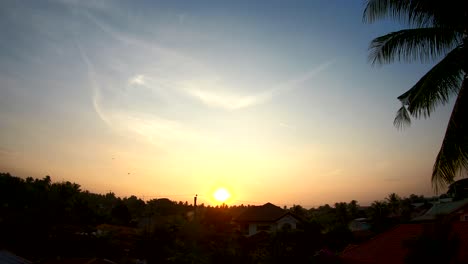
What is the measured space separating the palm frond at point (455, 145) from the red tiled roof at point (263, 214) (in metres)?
35.8

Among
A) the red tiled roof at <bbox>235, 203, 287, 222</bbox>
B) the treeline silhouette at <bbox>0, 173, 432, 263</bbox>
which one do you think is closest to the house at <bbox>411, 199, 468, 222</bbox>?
the treeline silhouette at <bbox>0, 173, 432, 263</bbox>

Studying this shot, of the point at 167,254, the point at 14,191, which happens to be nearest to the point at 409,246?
the point at 167,254

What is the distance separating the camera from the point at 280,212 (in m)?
46.0

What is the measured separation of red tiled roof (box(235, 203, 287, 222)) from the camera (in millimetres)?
44944

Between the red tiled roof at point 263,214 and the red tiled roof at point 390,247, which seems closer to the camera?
the red tiled roof at point 390,247

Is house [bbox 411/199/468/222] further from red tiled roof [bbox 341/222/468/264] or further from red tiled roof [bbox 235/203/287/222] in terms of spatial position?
red tiled roof [bbox 235/203/287/222]

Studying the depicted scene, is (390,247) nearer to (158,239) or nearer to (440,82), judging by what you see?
(440,82)

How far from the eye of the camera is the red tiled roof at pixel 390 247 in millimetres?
15906

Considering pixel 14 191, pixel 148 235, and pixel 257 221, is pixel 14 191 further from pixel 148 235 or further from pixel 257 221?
pixel 257 221

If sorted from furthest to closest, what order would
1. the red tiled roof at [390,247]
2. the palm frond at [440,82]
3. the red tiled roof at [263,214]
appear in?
1. the red tiled roof at [263,214]
2. the red tiled roof at [390,247]
3. the palm frond at [440,82]

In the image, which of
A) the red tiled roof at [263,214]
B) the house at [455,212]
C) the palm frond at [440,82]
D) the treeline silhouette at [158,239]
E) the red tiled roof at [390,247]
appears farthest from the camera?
the red tiled roof at [263,214]

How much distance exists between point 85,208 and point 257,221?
24.5 metres

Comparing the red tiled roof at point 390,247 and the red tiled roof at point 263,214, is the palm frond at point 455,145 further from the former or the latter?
the red tiled roof at point 263,214

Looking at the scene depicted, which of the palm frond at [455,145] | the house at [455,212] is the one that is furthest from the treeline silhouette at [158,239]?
the palm frond at [455,145]
